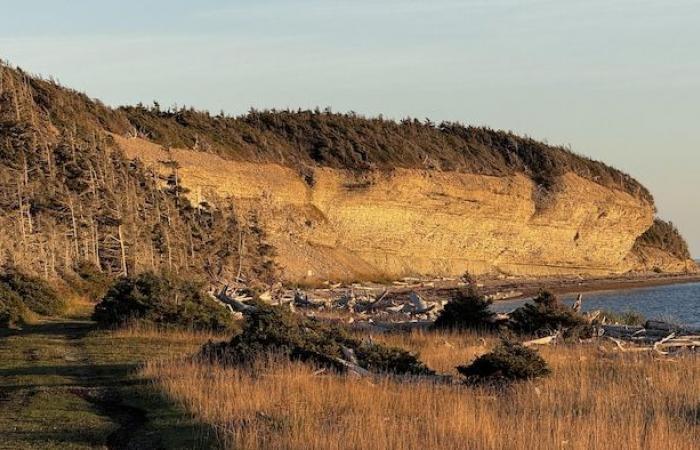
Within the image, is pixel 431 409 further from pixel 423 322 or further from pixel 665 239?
pixel 665 239

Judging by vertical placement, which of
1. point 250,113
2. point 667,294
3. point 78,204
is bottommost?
point 667,294

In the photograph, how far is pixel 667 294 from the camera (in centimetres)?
7756

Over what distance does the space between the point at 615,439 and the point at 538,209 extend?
88002mm

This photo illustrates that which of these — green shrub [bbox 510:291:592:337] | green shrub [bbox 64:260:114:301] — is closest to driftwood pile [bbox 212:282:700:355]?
green shrub [bbox 510:291:592:337]

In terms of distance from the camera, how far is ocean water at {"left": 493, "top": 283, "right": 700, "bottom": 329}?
53.4 metres

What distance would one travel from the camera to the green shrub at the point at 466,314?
93.6 feet

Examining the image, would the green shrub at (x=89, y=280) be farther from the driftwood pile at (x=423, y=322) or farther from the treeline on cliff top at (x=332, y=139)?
the treeline on cliff top at (x=332, y=139)

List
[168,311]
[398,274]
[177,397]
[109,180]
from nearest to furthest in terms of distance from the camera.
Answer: [177,397] → [168,311] → [109,180] → [398,274]

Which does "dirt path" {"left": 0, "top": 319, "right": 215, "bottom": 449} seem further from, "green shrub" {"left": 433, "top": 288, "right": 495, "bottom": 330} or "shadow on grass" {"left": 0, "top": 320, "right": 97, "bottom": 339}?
"green shrub" {"left": 433, "top": 288, "right": 495, "bottom": 330}

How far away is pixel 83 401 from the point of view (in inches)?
524

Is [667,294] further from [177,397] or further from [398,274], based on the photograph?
[177,397]

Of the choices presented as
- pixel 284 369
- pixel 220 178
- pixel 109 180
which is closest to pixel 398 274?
pixel 220 178

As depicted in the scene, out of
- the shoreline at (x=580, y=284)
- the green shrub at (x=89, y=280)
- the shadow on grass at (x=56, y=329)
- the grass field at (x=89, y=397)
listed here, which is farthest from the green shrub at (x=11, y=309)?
the shoreline at (x=580, y=284)

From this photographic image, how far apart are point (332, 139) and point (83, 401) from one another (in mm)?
79512
